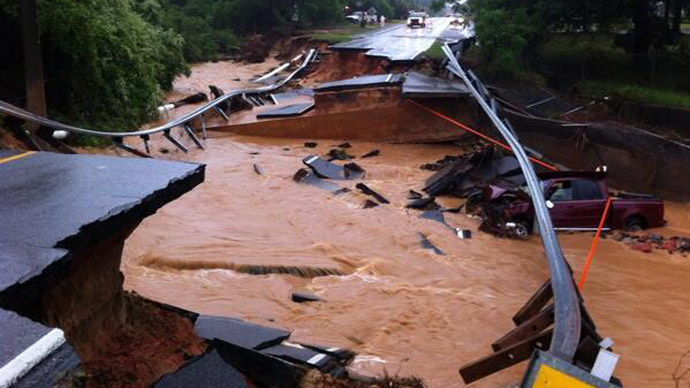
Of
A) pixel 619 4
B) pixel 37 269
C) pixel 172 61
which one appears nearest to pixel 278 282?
pixel 37 269

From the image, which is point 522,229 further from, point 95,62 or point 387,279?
point 95,62

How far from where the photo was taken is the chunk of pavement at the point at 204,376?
3689 millimetres

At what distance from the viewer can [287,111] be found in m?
24.3

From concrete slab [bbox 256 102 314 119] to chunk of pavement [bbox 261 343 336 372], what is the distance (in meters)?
18.8

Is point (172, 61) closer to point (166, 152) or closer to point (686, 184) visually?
point (166, 152)

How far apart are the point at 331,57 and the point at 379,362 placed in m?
29.2

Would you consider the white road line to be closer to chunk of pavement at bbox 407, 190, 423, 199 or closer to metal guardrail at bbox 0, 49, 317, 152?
metal guardrail at bbox 0, 49, 317, 152

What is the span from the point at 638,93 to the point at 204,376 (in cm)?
2274

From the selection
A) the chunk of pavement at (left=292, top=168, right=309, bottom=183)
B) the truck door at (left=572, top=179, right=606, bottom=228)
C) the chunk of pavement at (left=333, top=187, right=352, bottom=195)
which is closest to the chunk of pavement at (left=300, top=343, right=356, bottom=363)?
the truck door at (left=572, top=179, right=606, bottom=228)

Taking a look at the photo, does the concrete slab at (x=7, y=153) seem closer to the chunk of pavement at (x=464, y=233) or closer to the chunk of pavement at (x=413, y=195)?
the chunk of pavement at (x=464, y=233)

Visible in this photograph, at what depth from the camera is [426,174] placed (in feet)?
63.7

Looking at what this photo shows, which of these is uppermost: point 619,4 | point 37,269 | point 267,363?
point 619,4

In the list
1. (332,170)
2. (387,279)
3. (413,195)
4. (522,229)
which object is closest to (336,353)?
(387,279)

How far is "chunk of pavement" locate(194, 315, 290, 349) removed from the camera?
5102 mm
